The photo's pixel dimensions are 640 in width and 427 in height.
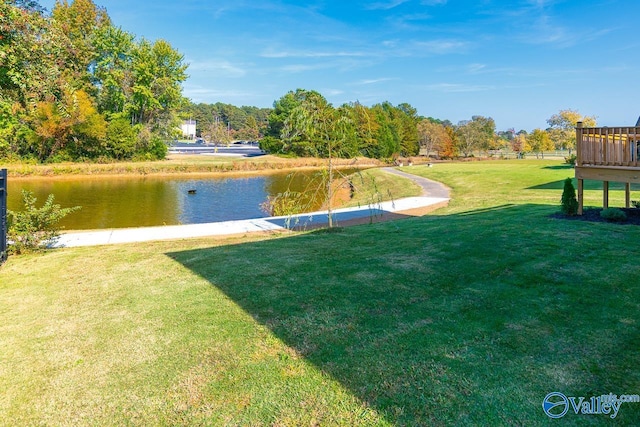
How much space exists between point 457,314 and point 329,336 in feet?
3.85

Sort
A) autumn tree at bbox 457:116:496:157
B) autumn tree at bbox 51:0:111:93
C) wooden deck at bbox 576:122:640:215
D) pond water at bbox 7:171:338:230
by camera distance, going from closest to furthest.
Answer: wooden deck at bbox 576:122:640:215 < pond water at bbox 7:171:338:230 < autumn tree at bbox 51:0:111:93 < autumn tree at bbox 457:116:496:157

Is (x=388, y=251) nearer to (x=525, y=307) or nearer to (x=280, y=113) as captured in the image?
(x=525, y=307)

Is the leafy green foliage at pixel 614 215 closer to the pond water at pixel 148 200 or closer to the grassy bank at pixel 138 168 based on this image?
the pond water at pixel 148 200

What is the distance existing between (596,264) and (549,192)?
10394mm

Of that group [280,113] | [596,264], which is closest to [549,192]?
[596,264]

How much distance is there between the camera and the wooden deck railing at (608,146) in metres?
7.00

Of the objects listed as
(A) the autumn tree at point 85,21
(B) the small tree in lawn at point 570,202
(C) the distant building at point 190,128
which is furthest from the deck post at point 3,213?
(C) the distant building at point 190,128

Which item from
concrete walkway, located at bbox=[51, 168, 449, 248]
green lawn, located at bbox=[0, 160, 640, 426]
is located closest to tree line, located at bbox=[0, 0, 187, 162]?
concrete walkway, located at bbox=[51, 168, 449, 248]

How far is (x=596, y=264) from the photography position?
179 inches

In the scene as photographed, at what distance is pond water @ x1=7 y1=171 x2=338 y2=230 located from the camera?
13859 millimetres

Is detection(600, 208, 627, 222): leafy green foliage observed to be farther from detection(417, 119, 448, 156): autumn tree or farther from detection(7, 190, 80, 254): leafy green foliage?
detection(417, 119, 448, 156): autumn tree

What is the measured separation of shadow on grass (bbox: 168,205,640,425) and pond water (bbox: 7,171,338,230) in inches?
167

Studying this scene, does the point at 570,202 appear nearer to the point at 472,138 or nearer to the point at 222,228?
the point at 222,228

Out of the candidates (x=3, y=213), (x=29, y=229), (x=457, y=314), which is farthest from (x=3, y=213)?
(x=457, y=314)
